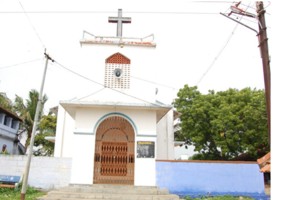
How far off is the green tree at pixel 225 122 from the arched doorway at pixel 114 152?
7905 millimetres

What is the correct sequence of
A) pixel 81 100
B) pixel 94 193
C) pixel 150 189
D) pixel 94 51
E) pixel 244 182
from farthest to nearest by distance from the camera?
pixel 94 51 → pixel 81 100 → pixel 244 182 → pixel 150 189 → pixel 94 193

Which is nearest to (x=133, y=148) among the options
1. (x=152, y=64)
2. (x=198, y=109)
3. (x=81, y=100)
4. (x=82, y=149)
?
(x=82, y=149)

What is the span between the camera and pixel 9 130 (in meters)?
26.0

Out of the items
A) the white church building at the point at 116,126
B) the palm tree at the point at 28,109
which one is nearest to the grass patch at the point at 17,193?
the white church building at the point at 116,126

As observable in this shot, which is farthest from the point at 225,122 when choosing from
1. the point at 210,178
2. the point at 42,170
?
the point at 42,170

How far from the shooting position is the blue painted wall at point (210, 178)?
12.3m

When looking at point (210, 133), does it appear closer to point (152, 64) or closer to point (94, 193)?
point (152, 64)

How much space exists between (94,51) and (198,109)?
9.06m

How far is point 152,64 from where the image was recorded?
1459cm

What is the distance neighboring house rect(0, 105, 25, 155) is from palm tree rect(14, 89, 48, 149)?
67 centimetres

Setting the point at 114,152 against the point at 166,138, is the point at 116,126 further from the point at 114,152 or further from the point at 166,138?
the point at 166,138

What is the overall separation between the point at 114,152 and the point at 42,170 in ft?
9.97

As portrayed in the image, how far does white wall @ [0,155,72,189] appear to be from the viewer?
41.0ft

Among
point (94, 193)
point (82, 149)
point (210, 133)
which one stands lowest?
point (94, 193)
